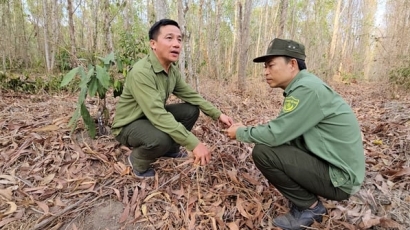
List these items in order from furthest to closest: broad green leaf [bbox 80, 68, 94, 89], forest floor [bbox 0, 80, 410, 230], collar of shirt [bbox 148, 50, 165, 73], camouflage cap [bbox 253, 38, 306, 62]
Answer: broad green leaf [bbox 80, 68, 94, 89] → collar of shirt [bbox 148, 50, 165, 73] → forest floor [bbox 0, 80, 410, 230] → camouflage cap [bbox 253, 38, 306, 62]

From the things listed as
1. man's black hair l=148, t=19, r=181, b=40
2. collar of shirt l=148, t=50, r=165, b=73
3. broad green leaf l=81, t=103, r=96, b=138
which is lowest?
broad green leaf l=81, t=103, r=96, b=138

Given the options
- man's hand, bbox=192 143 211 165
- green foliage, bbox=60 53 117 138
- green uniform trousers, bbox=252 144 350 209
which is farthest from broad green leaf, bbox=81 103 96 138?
green uniform trousers, bbox=252 144 350 209

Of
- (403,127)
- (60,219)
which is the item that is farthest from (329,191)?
(403,127)

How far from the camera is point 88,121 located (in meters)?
2.40

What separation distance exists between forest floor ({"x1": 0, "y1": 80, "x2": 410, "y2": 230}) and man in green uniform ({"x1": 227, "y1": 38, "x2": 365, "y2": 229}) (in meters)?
0.29

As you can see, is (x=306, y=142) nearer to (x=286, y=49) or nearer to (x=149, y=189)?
(x=286, y=49)

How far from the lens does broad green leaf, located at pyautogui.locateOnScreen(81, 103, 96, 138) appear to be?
232 centimetres

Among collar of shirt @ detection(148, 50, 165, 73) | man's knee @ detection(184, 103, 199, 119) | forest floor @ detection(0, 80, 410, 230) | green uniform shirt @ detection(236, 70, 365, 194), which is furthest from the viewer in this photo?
man's knee @ detection(184, 103, 199, 119)

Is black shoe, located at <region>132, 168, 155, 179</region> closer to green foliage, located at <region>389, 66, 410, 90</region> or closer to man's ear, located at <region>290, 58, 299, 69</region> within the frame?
man's ear, located at <region>290, 58, 299, 69</region>

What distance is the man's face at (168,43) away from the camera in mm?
2043

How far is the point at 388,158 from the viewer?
2.55 metres

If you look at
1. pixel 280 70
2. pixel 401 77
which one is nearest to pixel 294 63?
pixel 280 70

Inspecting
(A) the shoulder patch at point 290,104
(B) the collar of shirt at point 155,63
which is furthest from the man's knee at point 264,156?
(B) the collar of shirt at point 155,63

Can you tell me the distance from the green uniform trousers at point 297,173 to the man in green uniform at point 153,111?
45cm
